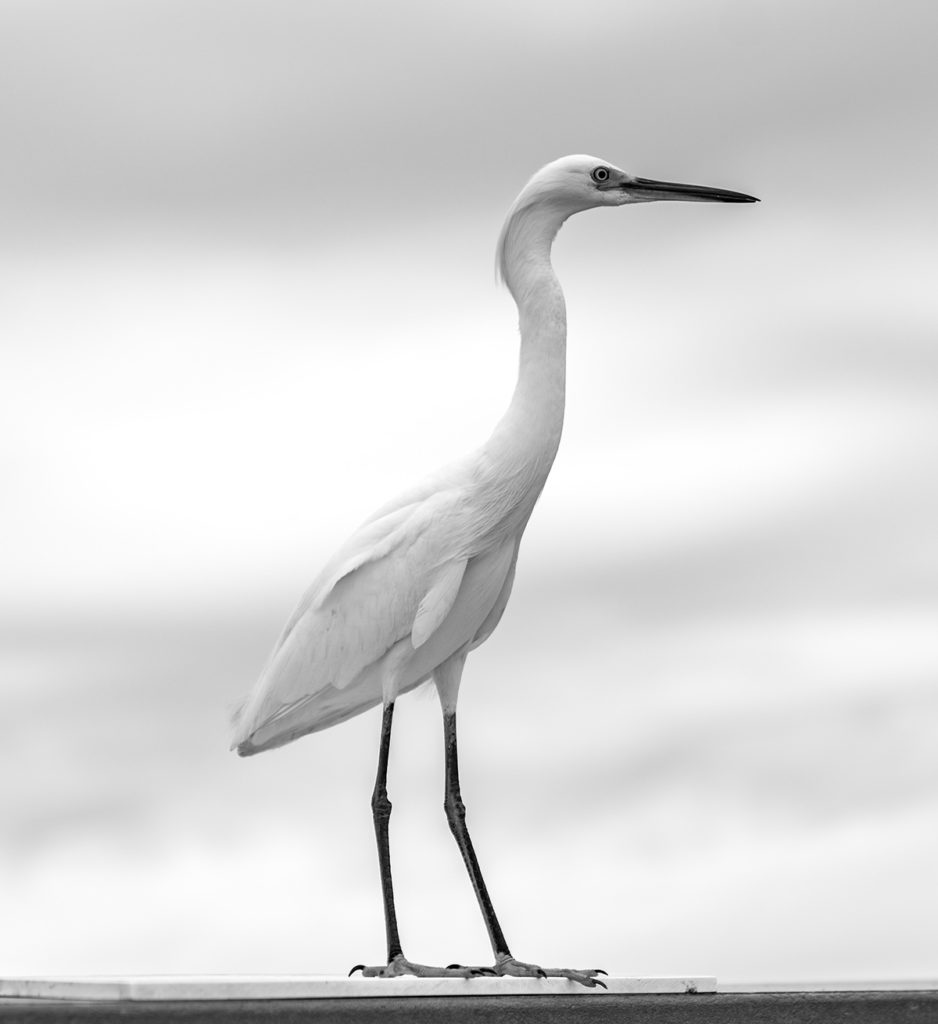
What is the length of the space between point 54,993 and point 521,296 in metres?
4.22

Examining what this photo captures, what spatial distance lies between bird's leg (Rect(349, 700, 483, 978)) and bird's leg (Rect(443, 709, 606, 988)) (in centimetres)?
22

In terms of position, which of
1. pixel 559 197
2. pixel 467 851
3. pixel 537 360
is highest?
pixel 559 197

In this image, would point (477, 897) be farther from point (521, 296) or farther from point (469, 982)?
A: point (521, 296)

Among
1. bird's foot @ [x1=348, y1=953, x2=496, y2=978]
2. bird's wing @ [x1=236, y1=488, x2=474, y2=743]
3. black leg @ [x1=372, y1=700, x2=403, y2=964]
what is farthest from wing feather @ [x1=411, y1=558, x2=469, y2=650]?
bird's foot @ [x1=348, y1=953, x2=496, y2=978]

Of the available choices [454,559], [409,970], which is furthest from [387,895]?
[454,559]

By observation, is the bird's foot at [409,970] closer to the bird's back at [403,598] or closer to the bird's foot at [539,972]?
the bird's foot at [539,972]

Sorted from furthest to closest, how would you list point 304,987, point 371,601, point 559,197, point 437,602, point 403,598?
point 559,197 → point 371,601 → point 403,598 → point 437,602 → point 304,987

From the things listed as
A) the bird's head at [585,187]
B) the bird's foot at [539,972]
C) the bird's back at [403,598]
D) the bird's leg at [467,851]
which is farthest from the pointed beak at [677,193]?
the bird's foot at [539,972]

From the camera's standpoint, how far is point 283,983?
22.2ft

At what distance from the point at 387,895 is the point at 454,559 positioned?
1666mm

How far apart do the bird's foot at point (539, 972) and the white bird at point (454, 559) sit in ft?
0.55

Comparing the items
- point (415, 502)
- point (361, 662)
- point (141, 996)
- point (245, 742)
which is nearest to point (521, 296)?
point (415, 502)

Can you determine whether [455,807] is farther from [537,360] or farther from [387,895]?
[537,360]

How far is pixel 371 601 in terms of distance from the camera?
8.73 metres
